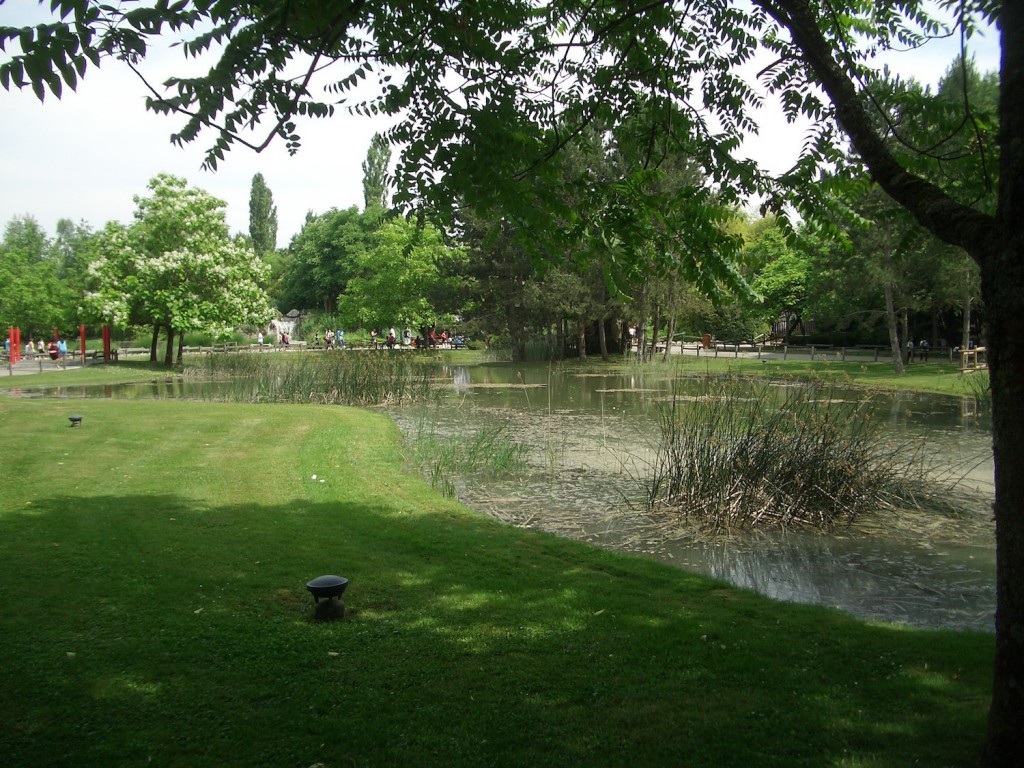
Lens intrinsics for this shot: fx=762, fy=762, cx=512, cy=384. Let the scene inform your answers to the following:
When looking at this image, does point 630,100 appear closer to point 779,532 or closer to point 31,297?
point 779,532

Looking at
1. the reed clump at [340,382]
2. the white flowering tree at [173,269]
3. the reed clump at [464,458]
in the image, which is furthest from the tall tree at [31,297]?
the reed clump at [464,458]

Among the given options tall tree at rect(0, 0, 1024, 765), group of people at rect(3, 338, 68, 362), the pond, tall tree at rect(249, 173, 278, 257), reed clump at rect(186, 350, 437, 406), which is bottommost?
the pond

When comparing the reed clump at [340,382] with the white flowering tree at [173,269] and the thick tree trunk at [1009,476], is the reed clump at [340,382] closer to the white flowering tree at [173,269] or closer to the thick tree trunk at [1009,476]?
the white flowering tree at [173,269]

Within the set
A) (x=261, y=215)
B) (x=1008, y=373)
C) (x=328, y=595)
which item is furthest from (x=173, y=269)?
(x=261, y=215)

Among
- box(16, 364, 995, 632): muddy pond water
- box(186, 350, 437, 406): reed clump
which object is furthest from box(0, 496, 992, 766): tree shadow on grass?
box(186, 350, 437, 406): reed clump

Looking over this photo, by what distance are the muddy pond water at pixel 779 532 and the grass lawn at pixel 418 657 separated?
103cm

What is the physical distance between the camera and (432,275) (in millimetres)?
43781

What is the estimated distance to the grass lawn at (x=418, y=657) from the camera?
3572mm

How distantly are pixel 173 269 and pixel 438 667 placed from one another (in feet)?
102

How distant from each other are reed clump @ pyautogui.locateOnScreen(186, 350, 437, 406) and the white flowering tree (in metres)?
10.0

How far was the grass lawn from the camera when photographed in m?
3.57

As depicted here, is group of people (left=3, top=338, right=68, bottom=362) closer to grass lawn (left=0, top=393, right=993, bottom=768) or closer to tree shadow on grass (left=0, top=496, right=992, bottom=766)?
grass lawn (left=0, top=393, right=993, bottom=768)

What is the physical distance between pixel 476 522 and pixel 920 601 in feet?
14.6

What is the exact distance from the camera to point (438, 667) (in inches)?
177
